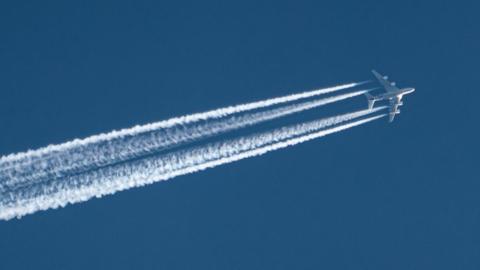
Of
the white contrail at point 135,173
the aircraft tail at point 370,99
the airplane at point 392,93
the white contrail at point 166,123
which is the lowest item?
the white contrail at point 135,173

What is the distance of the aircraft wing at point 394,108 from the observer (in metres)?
78.6

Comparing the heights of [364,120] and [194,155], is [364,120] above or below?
above

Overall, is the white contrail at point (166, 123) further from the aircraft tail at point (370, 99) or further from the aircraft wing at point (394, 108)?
the aircraft wing at point (394, 108)

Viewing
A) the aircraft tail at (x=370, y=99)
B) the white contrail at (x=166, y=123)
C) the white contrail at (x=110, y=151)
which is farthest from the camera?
the aircraft tail at (x=370, y=99)

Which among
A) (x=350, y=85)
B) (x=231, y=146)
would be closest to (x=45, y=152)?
(x=231, y=146)

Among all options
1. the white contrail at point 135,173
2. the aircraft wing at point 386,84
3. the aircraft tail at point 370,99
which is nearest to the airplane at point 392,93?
the aircraft wing at point 386,84

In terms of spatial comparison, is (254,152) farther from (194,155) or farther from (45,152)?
(45,152)

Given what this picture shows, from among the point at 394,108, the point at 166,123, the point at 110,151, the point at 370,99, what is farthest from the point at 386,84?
the point at 110,151

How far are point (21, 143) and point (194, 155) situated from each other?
19466 millimetres

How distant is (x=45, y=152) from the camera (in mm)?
57406

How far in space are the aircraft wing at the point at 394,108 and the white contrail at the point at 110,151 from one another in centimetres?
1837

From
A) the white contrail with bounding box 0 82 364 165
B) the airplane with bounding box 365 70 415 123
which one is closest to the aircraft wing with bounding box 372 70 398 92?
the airplane with bounding box 365 70 415 123

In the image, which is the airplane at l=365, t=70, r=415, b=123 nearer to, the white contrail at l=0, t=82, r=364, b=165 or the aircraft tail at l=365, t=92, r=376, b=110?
the aircraft tail at l=365, t=92, r=376, b=110

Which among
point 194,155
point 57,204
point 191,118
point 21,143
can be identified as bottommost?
point 57,204
